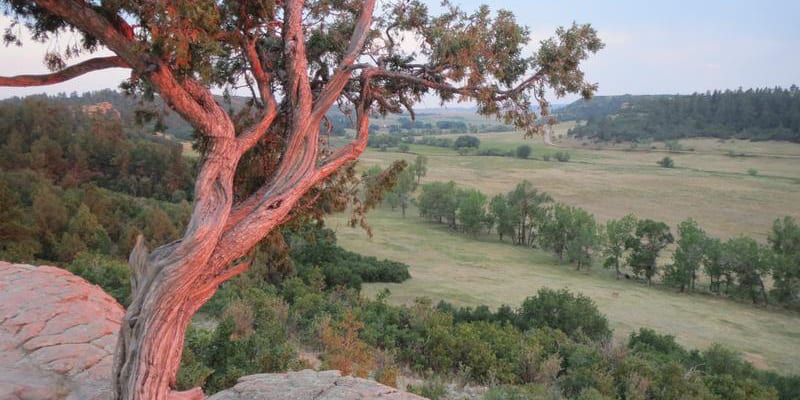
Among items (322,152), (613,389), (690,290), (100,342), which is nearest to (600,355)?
(613,389)

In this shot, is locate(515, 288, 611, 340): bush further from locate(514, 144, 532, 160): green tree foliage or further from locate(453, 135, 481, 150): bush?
locate(453, 135, 481, 150): bush

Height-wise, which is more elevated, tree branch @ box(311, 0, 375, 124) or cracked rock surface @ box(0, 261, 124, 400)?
tree branch @ box(311, 0, 375, 124)

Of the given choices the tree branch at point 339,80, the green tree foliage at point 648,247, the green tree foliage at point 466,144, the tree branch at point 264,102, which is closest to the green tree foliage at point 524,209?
the green tree foliage at point 648,247

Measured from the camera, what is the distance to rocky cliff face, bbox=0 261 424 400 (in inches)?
238

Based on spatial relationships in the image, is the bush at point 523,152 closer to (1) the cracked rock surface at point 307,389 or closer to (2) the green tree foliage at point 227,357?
(2) the green tree foliage at point 227,357

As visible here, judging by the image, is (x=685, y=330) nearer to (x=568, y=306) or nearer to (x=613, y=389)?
(x=568, y=306)

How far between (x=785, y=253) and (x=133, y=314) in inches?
1740

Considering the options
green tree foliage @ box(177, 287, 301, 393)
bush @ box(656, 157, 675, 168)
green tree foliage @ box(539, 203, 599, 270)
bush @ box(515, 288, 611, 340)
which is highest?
green tree foliage @ box(177, 287, 301, 393)

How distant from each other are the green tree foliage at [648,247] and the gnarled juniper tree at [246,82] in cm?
3683

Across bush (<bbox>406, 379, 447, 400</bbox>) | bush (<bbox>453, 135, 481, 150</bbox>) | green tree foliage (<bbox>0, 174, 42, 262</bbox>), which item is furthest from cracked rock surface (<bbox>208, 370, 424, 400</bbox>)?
bush (<bbox>453, 135, 481, 150</bbox>)

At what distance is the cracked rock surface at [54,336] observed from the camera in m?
6.10

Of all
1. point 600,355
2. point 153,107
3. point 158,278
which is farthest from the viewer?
point 600,355

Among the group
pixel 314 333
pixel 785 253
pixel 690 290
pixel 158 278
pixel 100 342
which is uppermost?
pixel 158 278

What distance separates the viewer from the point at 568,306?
2042 cm
